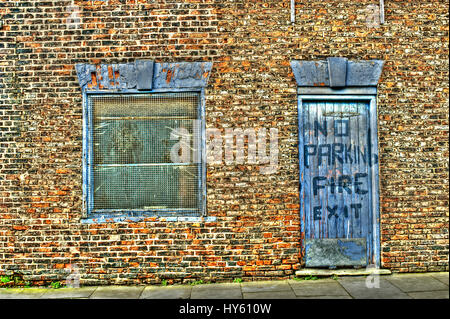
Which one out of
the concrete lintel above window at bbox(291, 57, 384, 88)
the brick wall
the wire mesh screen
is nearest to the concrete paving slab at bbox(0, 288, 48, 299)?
the brick wall

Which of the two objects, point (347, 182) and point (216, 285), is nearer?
point (216, 285)

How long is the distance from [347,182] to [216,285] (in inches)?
93.9

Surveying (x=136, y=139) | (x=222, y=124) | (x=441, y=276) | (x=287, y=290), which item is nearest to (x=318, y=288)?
(x=287, y=290)

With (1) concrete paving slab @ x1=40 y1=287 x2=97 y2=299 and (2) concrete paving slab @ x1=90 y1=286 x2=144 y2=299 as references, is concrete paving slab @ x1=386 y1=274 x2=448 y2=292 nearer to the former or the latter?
(2) concrete paving slab @ x1=90 y1=286 x2=144 y2=299

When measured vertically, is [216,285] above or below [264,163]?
below

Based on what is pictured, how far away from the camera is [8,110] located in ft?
16.0

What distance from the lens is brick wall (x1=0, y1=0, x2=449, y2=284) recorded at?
4805 millimetres

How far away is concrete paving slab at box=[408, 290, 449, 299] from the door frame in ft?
2.59

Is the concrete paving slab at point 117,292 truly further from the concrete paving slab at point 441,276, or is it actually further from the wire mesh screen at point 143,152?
the concrete paving slab at point 441,276

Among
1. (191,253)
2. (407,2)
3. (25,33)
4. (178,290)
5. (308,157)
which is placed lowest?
(178,290)

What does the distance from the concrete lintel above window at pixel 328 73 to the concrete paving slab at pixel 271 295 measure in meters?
2.83

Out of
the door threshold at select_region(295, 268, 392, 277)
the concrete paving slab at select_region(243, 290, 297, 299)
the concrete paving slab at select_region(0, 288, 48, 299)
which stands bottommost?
the concrete paving slab at select_region(0, 288, 48, 299)

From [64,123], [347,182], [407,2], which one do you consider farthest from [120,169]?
[407,2]

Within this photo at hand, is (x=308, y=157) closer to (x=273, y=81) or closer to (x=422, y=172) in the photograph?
(x=273, y=81)
